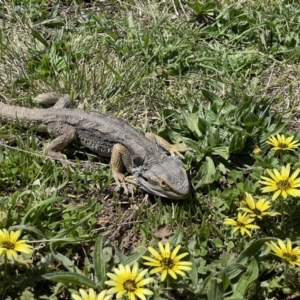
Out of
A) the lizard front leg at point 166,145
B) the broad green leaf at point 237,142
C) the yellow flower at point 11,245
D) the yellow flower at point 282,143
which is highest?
the yellow flower at point 11,245

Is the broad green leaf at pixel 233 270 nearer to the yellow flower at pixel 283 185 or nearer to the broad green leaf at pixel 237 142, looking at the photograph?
the yellow flower at pixel 283 185

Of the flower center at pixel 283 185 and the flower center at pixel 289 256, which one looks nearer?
the flower center at pixel 289 256

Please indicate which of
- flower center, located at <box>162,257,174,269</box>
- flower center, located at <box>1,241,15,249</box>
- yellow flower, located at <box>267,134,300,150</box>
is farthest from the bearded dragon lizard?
flower center, located at <box>1,241,15,249</box>

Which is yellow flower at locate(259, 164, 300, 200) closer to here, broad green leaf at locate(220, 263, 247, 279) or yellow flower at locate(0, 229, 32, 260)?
broad green leaf at locate(220, 263, 247, 279)

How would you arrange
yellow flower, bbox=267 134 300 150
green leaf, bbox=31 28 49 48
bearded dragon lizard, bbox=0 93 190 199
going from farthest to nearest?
green leaf, bbox=31 28 49 48
bearded dragon lizard, bbox=0 93 190 199
yellow flower, bbox=267 134 300 150

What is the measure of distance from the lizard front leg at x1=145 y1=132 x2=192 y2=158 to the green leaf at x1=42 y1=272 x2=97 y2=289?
64.9 inches

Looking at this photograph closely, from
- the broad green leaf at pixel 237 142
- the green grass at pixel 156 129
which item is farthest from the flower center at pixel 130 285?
the broad green leaf at pixel 237 142

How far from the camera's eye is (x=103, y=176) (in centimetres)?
536

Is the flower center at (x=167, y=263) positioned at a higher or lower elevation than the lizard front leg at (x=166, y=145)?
higher

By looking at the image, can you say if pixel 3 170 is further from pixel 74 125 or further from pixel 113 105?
pixel 113 105

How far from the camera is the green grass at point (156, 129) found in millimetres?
4359

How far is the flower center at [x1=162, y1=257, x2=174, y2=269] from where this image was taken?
3914mm

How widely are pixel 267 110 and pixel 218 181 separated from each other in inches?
36.4

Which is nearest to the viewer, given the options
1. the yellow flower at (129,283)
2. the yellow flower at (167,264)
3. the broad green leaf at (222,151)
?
the yellow flower at (129,283)
